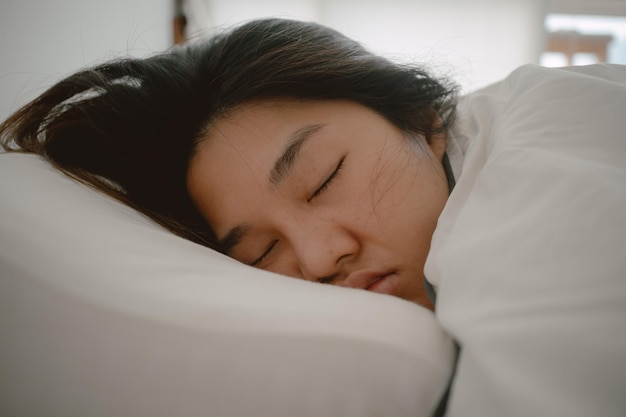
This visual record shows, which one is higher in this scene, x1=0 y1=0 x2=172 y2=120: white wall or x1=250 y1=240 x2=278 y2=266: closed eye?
x1=0 y1=0 x2=172 y2=120: white wall

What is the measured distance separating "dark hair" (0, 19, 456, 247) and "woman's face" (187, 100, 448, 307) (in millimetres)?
38

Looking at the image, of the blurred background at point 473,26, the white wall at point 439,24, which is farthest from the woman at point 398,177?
the white wall at point 439,24

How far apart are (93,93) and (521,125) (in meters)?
0.63

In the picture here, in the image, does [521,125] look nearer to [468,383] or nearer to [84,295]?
[468,383]

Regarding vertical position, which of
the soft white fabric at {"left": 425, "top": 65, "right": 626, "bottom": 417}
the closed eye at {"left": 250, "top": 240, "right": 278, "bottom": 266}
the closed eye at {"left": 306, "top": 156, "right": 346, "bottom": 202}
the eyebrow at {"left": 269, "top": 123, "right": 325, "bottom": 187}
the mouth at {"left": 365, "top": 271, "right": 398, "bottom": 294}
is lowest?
the closed eye at {"left": 250, "top": 240, "right": 278, "bottom": 266}

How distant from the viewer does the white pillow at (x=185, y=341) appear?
0.87 ft

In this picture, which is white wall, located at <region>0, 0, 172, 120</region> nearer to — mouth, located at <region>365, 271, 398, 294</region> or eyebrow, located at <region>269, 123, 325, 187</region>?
eyebrow, located at <region>269, 123, 325, 187</region>

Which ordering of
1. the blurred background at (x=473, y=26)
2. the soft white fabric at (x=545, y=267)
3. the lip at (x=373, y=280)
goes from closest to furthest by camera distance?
the soft white fabric at (x=545, y=267), the lip at (x=373, y=280), the blurred background at (x=473, y=26)

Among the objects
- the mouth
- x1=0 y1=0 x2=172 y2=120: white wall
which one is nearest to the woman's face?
the mouth

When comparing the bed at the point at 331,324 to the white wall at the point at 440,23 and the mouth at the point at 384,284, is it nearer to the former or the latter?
the mouth at the point at 384,284

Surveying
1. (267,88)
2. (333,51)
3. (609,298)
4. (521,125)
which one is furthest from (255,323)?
(333,51)

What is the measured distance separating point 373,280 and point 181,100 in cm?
42

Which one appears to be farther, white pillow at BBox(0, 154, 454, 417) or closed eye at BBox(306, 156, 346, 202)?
closed eye at BBox(306, 156, 346, 202)

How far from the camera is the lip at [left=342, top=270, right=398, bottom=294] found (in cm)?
50
